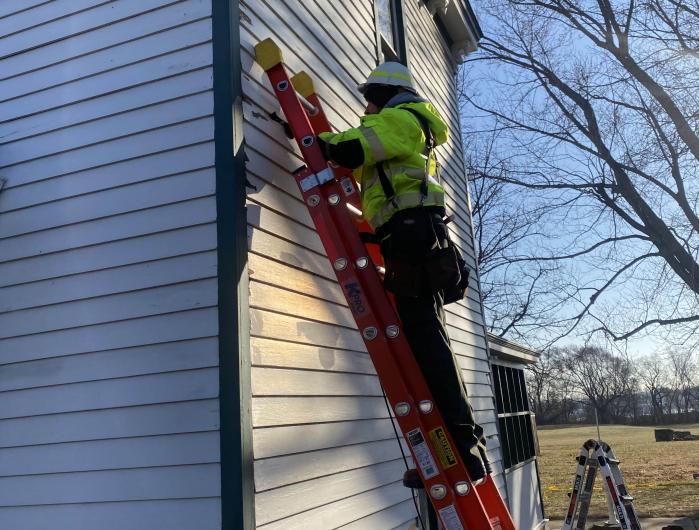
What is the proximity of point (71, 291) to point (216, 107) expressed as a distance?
1298mm

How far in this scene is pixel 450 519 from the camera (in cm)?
260

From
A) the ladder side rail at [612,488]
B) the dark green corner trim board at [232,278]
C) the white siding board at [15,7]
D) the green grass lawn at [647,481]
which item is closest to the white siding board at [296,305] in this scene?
the dark green corner trim board at [232,278]

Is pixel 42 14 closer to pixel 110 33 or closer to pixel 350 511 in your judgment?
pixel 110 33

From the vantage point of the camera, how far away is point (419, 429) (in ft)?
8.95

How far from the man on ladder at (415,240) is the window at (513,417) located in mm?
6178

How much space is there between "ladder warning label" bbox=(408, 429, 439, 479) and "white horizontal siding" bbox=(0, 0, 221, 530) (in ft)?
2.94

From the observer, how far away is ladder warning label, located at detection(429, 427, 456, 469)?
2656mm

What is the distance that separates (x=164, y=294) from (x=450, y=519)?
1740mm

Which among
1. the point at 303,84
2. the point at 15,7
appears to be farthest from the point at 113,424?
the point at 15,7

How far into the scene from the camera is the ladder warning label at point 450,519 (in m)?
2.59

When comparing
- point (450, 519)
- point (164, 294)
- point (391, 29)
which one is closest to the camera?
point (450, 519)

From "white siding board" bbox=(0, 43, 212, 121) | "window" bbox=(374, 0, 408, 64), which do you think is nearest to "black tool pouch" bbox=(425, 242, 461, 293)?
"white siding board" bbox=(0, 43, 212, 121)

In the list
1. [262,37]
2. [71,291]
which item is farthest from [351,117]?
[71,291]

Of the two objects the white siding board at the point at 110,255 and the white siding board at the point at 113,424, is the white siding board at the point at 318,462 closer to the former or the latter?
the white siding board at the point at 113,424
